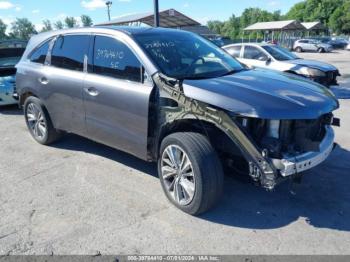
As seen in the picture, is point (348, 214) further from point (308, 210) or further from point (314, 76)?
point (314, 76)

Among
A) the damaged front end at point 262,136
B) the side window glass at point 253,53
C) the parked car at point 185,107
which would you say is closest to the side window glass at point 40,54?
the parked car at point 185,107

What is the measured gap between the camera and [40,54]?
221 inches

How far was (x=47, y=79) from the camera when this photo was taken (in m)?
5.30

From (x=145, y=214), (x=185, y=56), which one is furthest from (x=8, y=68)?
(x=145, y=214)

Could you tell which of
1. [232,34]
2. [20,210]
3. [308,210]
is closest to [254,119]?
[308,210]

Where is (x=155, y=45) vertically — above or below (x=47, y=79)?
above

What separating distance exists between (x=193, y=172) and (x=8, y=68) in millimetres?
7319

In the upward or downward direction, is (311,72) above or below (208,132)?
below

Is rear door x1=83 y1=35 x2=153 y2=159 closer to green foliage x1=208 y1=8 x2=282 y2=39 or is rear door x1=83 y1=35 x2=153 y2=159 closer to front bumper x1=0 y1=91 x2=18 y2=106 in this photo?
front bumper x1=0 y1=91 x2=18 y2=106

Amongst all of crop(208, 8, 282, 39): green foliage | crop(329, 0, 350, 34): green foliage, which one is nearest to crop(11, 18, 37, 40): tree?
crop(208, 8, 282, 39): green foliage

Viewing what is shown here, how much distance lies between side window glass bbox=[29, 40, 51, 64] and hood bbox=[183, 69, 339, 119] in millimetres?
2840

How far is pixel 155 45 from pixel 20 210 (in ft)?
7.88

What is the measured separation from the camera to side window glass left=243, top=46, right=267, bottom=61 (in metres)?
11.5

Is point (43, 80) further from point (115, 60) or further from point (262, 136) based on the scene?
point (262, 136)
